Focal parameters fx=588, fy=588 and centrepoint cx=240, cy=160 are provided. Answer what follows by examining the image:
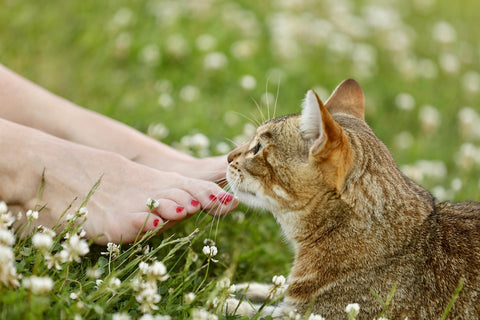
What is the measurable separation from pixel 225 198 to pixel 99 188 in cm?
55

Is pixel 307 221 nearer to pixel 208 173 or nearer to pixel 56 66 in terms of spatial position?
pixel 208 173

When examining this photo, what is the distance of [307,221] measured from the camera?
7.57 feet

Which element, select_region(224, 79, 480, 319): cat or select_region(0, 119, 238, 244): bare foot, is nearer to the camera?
select_region(224, 79, 480, 319): cat

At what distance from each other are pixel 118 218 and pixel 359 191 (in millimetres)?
974

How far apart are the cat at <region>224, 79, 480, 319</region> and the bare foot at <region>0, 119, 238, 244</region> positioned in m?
0.35

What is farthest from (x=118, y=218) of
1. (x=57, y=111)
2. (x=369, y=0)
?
(x=369, y=0)

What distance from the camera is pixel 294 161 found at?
233 centimetres

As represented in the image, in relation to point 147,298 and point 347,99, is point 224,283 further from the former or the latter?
point 347,99

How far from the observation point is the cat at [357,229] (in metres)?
2.09

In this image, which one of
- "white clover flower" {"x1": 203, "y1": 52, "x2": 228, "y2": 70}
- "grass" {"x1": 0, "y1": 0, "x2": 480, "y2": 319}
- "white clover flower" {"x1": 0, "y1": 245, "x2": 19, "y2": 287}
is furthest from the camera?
"white clover flower" {"x1": 203, "y1": 52, "x2": 228, "y2": 70}

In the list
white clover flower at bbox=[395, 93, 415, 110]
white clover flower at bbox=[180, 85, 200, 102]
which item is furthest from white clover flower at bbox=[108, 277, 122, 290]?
white clover flower at bbox=[395, 93, 415, 110]

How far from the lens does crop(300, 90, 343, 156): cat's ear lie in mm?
2041

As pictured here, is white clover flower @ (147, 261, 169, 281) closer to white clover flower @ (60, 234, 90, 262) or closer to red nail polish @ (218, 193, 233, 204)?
white clover flower @ (60, 234, 90, 262)

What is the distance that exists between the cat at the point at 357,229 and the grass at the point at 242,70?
0.49 meters
